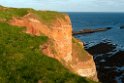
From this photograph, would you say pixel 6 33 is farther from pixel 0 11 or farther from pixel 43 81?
pixel 43 81

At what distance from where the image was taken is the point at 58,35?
116ft

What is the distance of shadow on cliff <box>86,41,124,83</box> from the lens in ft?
174

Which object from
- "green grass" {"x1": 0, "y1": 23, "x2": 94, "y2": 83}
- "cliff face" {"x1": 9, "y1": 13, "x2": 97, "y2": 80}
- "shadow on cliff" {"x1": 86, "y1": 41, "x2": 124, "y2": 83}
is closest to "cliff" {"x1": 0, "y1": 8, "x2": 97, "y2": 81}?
"cliff face" {"x1": 9, "y1": 13, "x2": 97, "y2": 80}

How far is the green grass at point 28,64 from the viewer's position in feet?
49.3

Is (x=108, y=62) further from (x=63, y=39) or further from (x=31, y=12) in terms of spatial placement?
(x=31, y=12)

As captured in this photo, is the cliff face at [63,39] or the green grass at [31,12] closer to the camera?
the cliff face at [63,39]

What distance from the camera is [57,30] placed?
1378 inches

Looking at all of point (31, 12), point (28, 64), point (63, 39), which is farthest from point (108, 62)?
point (28, 64)

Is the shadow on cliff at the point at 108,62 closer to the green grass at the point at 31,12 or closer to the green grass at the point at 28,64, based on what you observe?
the green grass at the point at 31,12

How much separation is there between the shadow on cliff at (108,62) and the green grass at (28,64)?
3265cm

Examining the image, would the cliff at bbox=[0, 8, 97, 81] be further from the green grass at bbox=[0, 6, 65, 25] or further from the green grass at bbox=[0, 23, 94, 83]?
the green grass at bbox=[0, 23, 94, 83]

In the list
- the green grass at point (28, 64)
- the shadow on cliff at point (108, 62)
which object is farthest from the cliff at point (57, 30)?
the shadow on cliff at point (108, 62)

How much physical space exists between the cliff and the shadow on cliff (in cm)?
1193

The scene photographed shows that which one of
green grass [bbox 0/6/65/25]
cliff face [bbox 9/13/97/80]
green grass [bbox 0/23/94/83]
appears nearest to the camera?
green grass [bbox 0/23/94/83]
